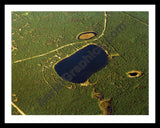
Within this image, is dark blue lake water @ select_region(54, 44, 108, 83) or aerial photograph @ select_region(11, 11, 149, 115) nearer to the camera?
aerial photograph @ select_region(11, 11, 149, 115)

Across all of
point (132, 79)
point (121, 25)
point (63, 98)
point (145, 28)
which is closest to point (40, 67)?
point (63, 98)

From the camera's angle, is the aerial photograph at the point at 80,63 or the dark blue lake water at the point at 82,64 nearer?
the aerial photograph at the point at 80,63

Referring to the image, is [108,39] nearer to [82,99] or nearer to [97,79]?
[97,79]

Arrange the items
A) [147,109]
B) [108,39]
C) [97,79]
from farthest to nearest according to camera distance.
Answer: [108,39] < [97,79] < [147,109]

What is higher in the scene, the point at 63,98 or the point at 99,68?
the point at 99,68

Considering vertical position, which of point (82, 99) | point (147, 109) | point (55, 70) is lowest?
point (147, 109)
